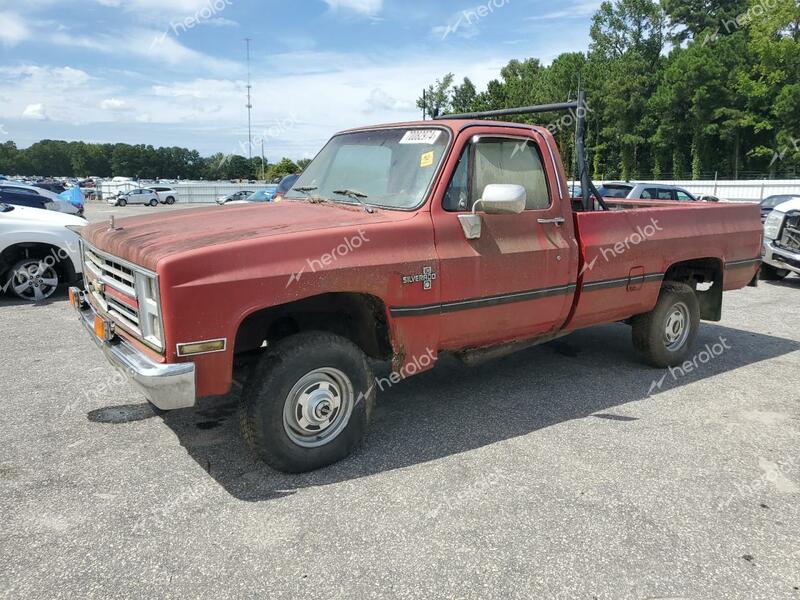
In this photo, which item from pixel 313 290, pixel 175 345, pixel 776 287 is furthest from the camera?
pixel 776 287

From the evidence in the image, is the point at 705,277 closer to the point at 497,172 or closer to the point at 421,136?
the point at 497,172

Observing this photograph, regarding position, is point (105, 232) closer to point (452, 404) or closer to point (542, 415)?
point (452, 404)

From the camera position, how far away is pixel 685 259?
5.57 meters

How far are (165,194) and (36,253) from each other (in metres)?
46.0

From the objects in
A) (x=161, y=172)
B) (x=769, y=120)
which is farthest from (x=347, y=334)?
(x=161, y=172)

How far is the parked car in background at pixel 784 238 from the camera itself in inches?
397

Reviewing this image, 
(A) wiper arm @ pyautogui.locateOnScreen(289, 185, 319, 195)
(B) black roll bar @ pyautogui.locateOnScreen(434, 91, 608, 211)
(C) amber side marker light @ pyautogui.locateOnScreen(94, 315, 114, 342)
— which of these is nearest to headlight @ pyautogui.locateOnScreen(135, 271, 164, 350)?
(C) amber side marker light @ pyautogui.locateOnScreen(94, 315, 114, 342)

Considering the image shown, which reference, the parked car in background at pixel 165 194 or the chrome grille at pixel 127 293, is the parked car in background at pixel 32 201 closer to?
the chrome grille at pixel 127 293

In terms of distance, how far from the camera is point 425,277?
3.81m

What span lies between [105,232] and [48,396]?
160 cm

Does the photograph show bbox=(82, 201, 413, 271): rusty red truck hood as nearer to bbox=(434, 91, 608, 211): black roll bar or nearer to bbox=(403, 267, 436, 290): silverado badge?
bbox=(403, 267, 436, 290): silverado badge

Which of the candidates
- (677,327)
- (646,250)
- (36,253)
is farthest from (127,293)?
(36,253)

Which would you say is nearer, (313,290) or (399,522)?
(399,522)

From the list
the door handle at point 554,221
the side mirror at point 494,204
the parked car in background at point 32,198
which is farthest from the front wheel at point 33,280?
the door handle at point 554,221
